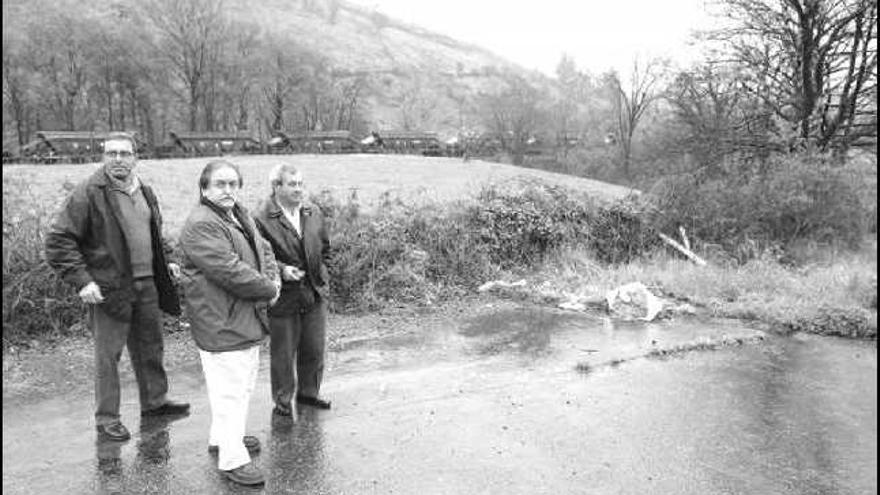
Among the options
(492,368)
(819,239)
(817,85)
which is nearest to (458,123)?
(817,85)

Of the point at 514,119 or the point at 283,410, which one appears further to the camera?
→ the point at 514,119

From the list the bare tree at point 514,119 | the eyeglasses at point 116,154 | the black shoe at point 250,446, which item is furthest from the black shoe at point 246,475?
the bare tree at point 514,119

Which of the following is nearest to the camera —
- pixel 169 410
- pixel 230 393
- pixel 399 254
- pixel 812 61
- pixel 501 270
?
pixel 230 393

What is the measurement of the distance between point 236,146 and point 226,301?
46399mm

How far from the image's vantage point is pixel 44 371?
667 centimetres

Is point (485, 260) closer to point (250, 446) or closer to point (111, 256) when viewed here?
point (250, 446)

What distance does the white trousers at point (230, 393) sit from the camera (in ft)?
13.8

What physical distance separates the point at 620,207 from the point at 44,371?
11.0 m

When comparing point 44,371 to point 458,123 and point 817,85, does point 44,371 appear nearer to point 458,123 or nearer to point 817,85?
point 817,85

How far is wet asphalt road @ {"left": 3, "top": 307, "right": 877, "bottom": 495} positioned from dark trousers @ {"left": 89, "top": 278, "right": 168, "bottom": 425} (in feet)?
0.81

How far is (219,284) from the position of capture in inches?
164

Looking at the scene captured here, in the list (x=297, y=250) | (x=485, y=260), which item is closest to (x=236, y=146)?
(x=485, y=260)

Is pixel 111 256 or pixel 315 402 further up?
pixel 111 256

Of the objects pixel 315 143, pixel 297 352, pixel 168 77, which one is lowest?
pixel 297 352
